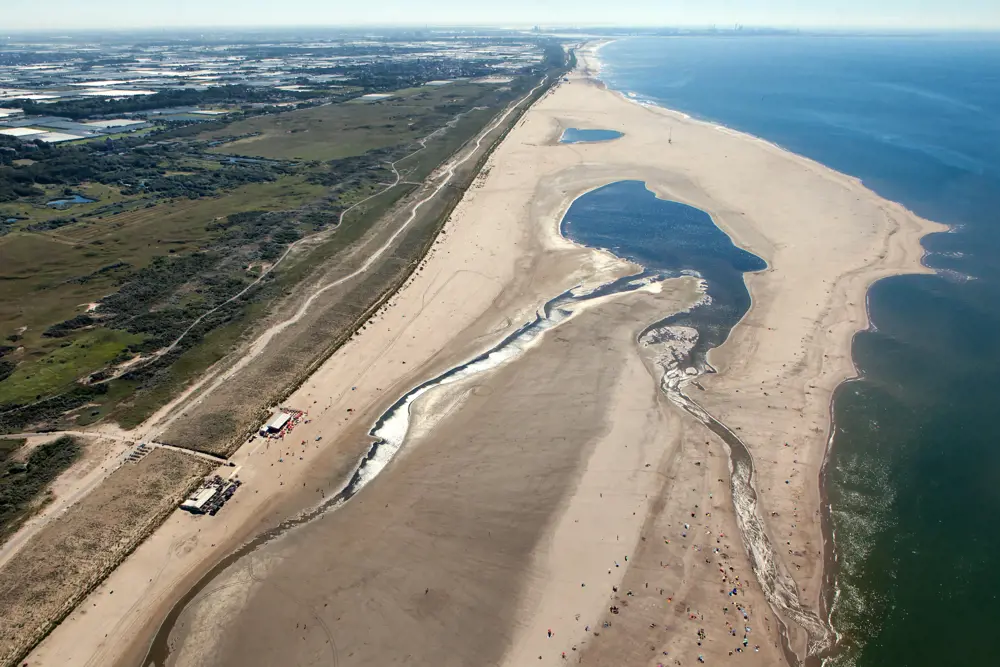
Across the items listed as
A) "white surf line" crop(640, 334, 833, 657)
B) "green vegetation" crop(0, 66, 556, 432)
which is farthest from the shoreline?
"green vegetation" crop(0, 66, 556, 432)

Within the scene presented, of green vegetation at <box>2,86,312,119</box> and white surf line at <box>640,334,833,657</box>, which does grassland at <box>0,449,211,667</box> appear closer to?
white surf line at <box>640,334,833,657</box>

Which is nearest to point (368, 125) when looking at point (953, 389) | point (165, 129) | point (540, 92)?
point (165, 129)

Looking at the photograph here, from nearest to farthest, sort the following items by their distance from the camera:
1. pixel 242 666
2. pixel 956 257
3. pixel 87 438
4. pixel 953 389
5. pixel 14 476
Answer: pixel 242 666 → pixel 14 476 → pixel 87 438 → pixel 953 389 → pixel 956 257

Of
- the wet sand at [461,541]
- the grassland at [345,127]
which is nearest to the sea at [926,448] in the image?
the wet sand at [461,541]

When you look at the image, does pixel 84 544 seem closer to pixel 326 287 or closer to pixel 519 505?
pixel 519 505

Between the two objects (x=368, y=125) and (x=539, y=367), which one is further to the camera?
(x=368, y=125)

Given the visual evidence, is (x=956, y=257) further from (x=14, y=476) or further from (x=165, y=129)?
(x=165, y=129)
